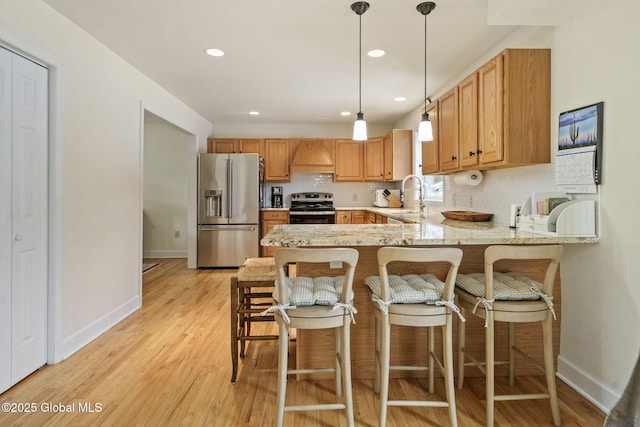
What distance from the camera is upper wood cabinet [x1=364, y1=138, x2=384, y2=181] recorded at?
19.4 ft

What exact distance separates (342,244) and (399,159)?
149 inches

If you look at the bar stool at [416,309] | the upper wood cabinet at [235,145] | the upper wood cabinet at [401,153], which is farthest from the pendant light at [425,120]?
the upper wood cabinet at [235,145]

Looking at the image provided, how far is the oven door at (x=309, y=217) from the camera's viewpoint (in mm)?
5668

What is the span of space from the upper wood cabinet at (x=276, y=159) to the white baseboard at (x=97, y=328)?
304cm

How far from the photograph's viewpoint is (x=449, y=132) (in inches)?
129

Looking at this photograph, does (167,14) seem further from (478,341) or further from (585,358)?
(585,358)

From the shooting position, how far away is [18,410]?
6.12ft

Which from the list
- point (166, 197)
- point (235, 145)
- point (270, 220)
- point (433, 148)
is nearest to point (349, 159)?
point (270, 220)

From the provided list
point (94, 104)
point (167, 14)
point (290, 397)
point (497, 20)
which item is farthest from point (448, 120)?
point (94, 104)

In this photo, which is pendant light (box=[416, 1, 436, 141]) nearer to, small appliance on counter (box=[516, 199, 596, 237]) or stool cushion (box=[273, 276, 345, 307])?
small appliance on counter (box=[516, 199, 596, 237])

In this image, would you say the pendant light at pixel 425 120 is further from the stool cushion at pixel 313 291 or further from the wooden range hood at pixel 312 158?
the wooden range hood at pixel 312 158

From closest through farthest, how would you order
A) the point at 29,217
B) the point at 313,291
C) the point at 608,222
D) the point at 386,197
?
the point at 313,291, the point at 608,222, the point at 29,217, the point at 386,197

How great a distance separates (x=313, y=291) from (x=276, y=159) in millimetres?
4446

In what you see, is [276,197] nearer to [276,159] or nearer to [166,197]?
[276,159]
